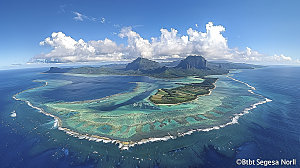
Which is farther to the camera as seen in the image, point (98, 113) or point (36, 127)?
point (98, 113)

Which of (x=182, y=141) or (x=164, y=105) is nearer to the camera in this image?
(x=182, y=141)

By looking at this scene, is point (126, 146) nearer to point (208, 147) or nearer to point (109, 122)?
point (109, 122)

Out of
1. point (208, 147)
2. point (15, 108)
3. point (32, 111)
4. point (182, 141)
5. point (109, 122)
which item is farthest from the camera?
point (15, 108)

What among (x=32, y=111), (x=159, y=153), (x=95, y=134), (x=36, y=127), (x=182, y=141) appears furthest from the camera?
(x=32, y=111)

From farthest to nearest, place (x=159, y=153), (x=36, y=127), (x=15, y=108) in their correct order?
(x=15, y=108)
(x=36, y=127)
(x=159, y=153)

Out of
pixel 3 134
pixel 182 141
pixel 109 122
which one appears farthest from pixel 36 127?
pixel 182 141

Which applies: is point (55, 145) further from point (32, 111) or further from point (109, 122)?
point (32, 111)

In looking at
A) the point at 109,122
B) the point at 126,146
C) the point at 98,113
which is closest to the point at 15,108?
the point at 98,113

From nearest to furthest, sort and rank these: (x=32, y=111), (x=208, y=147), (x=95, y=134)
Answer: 1. (x=208, y=147)
2. (x=95, y=134)
3. (x=32, y=111)
